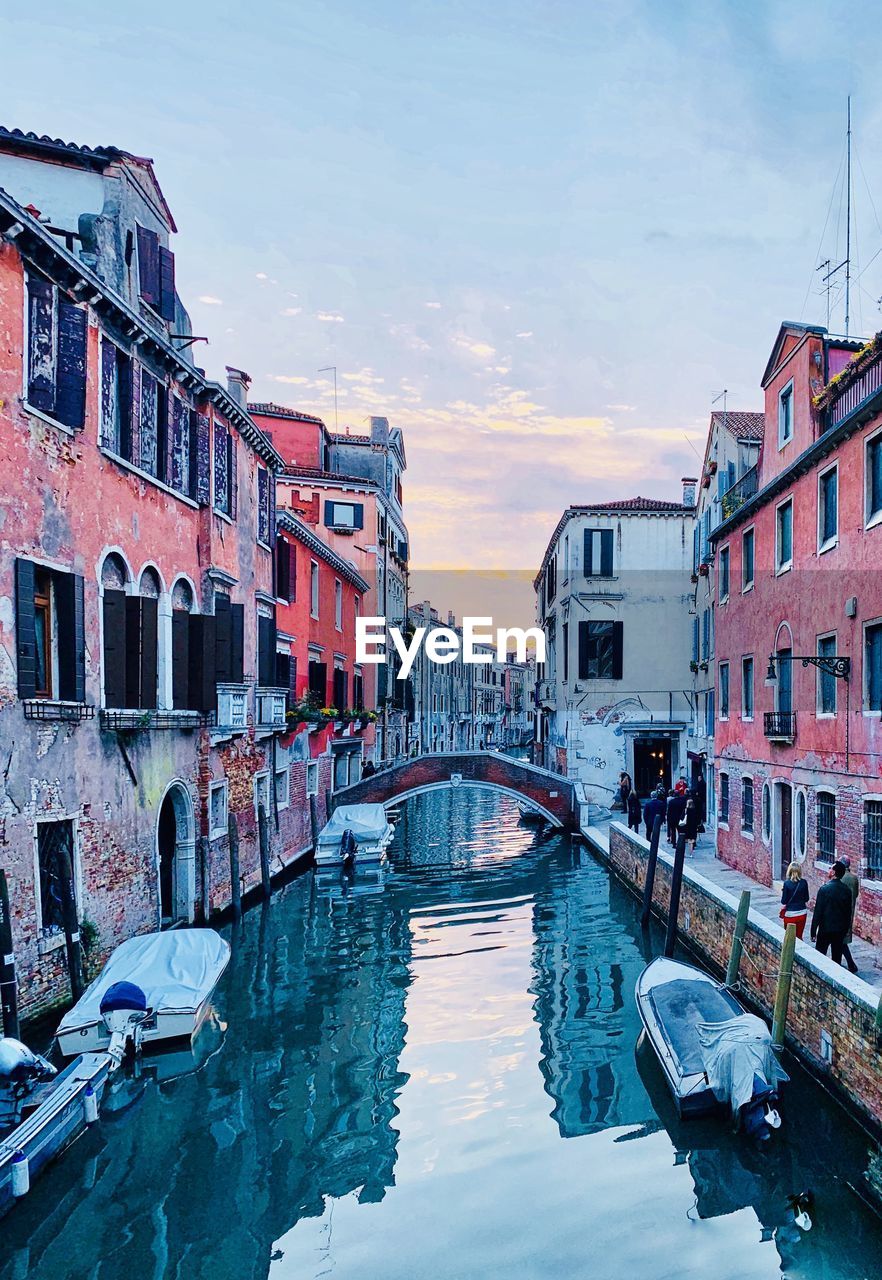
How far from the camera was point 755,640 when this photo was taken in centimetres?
1508

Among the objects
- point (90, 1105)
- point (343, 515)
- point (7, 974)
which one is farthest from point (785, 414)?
point (343, 515)

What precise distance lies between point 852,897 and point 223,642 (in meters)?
9.12

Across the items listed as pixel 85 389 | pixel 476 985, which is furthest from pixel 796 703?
pixel 85 389

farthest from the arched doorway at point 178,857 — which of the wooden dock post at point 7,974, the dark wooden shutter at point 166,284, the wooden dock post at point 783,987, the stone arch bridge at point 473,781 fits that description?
the stone arch bridge at point 473,781

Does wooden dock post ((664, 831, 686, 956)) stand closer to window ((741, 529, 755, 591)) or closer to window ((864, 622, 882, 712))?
window ((864, 622, 882, 712))

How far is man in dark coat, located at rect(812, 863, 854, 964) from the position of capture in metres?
8.96

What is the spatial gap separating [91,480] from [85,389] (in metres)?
1.02

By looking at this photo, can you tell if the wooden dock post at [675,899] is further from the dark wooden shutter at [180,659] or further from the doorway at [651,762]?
the doorway at [651,762]

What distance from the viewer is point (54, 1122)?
6.96 meters

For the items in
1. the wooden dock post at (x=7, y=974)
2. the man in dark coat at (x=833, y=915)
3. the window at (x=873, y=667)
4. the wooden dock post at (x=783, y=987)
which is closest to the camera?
the wooden dock post at (x=7, y=974)

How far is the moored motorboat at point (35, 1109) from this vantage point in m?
6.38

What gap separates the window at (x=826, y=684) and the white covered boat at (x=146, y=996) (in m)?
8.20

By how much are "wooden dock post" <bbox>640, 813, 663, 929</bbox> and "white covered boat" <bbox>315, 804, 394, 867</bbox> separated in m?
7.65

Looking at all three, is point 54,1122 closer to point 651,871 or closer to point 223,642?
point 223,642
